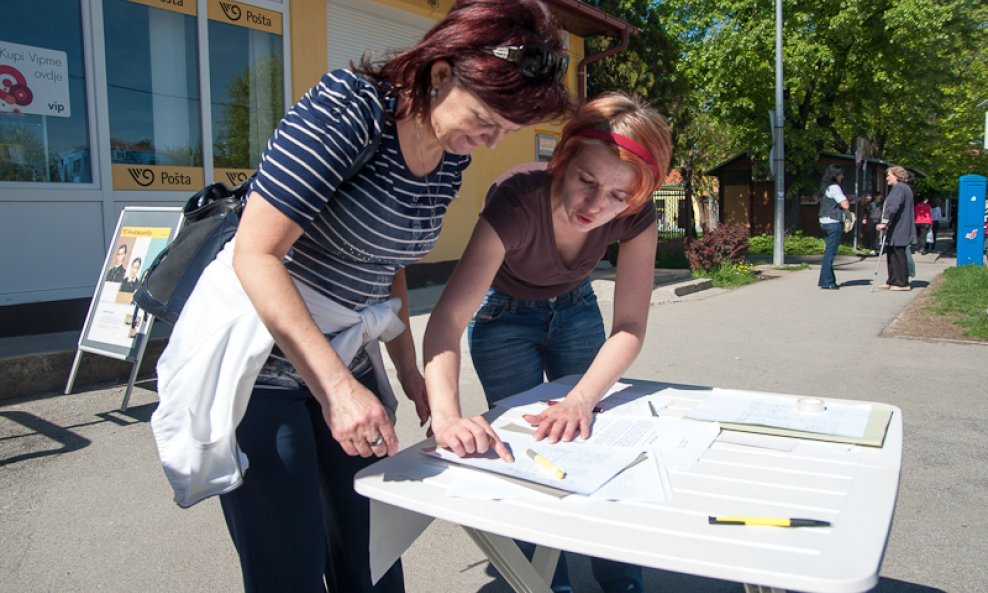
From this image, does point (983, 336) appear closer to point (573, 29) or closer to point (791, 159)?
point (573, 29)

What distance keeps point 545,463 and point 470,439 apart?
0.56ft

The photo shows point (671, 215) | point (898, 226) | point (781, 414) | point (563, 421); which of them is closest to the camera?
point (563, 421)

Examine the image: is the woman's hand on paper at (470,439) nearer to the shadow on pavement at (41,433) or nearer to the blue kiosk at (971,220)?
the shadow on pavement at (41,433)

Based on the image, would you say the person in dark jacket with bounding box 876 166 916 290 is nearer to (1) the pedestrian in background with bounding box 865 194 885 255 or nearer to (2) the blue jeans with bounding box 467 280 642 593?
(1) the pedestrian in background with bounding box 865 194 885 255

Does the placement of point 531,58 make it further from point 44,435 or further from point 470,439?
point 44,435

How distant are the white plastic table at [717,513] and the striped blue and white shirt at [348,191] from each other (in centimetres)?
43

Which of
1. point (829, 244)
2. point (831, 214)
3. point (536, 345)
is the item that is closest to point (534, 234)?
point (536, 345)

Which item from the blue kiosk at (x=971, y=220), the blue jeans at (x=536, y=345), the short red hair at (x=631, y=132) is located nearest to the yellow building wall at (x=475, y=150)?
the blue jeans at (x=536, y=345)

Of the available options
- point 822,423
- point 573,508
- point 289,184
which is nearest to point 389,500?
point 573,508

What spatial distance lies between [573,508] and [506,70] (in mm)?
861

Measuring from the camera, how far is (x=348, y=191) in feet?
5.15

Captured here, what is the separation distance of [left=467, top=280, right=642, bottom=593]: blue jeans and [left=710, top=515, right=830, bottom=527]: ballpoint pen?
1.36 metres

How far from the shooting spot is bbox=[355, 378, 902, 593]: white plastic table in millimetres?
1084

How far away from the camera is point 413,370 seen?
6.75 ft
